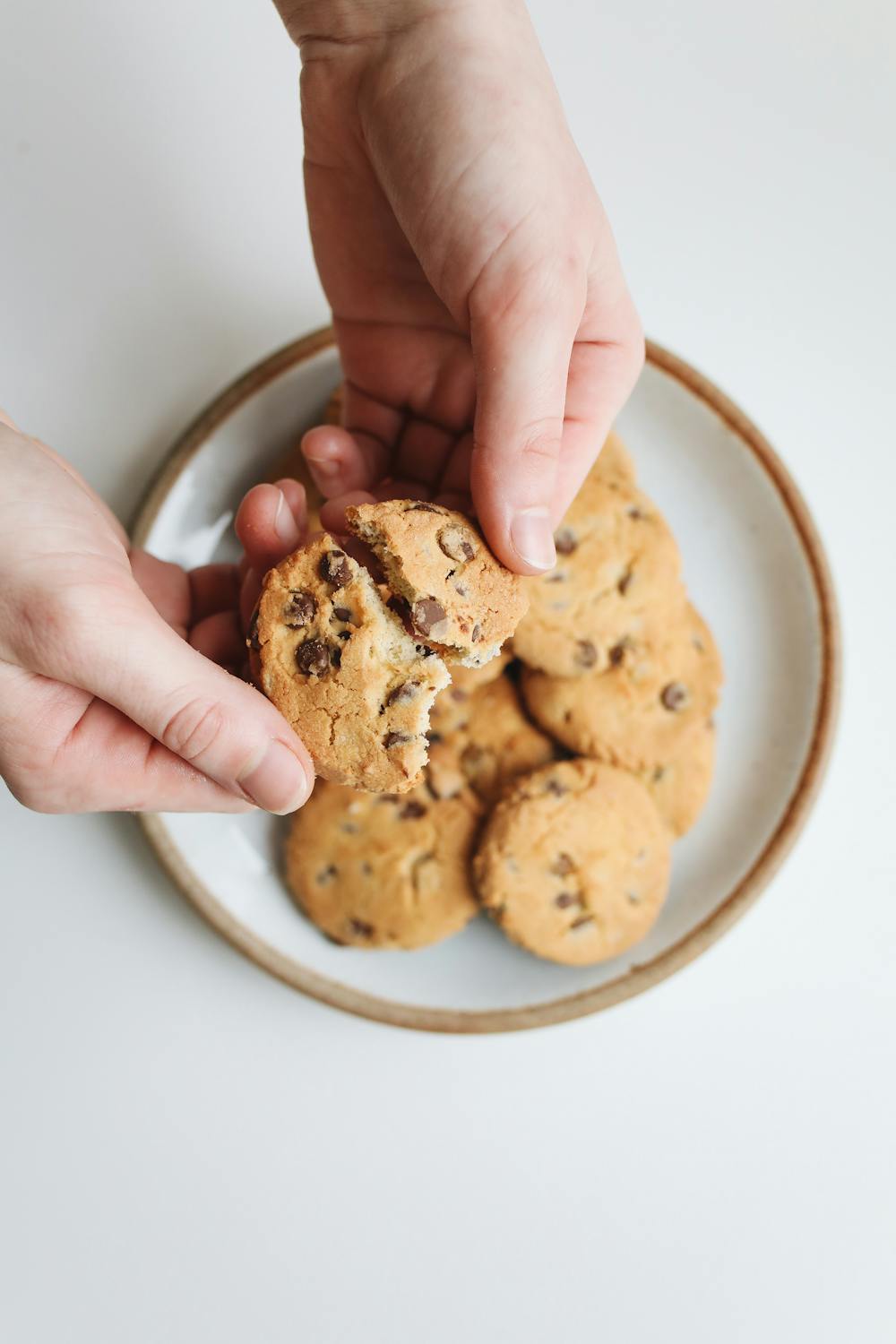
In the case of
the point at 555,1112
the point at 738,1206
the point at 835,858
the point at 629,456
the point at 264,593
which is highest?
the point at 264,593

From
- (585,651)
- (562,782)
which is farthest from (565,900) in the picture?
(585,651)

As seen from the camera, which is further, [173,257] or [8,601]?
[173,257]

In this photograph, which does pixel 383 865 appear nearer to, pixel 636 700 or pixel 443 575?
pixel 636 700

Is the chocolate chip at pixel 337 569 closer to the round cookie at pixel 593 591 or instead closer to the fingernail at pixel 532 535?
the fingernail at pixel 532 535

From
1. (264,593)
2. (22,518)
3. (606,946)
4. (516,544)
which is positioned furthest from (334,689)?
(606,946)

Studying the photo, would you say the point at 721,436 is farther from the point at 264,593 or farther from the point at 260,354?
the point at 264,593

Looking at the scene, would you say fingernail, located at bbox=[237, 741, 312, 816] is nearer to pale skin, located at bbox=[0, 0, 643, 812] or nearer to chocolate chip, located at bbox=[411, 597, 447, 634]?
pale skin, located at bbox=[0, 0, 643, 812]

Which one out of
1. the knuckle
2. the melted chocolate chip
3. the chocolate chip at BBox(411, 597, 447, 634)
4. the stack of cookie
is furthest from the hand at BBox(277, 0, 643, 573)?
the melted chocolate chip
